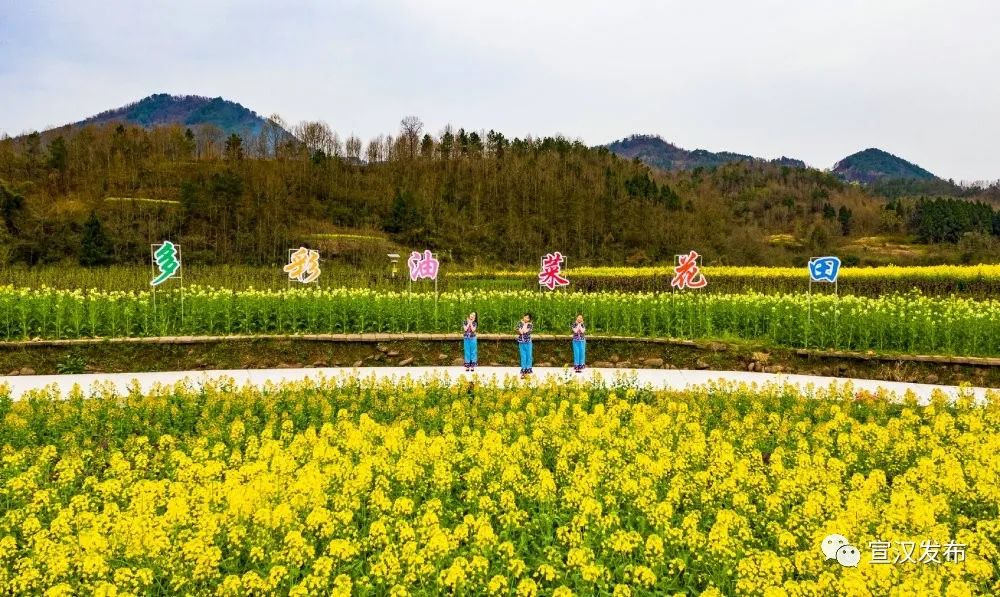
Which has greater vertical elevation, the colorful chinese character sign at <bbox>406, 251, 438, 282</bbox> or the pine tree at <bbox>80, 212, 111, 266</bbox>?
the pine tree at <bbox>80, 212, 111, 266</bbox>

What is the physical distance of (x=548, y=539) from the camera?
5004 mm

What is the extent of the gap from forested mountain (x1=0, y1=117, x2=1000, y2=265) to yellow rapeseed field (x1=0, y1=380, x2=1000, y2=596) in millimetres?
36011

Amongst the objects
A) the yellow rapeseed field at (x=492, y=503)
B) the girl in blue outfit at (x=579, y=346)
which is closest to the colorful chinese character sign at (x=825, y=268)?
the girl in blue outfit at (x=579, y=346)

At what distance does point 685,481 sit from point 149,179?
6486 cm

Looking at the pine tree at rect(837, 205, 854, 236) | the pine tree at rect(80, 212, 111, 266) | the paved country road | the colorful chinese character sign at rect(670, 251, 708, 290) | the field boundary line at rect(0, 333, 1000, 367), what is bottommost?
the paved country road

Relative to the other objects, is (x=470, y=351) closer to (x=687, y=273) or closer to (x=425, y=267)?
(x=425, y=267)

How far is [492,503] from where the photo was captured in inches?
204

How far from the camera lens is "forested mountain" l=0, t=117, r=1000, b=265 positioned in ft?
151

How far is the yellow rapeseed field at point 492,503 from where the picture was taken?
14.1 ft

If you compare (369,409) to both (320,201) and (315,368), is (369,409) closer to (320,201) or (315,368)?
(315,368)

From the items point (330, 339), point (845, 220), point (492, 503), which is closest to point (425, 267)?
point (330, 339)

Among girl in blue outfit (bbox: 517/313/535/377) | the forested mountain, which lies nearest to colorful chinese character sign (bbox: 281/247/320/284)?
girl in blue outfit (bbox: 517/313/535/377)

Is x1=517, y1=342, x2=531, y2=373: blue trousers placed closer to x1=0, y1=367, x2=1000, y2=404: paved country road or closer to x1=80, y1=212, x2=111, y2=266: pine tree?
x1=0, y1=367, x2=1000, y2=404: paved country road

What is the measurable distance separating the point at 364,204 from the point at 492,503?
189 feet
